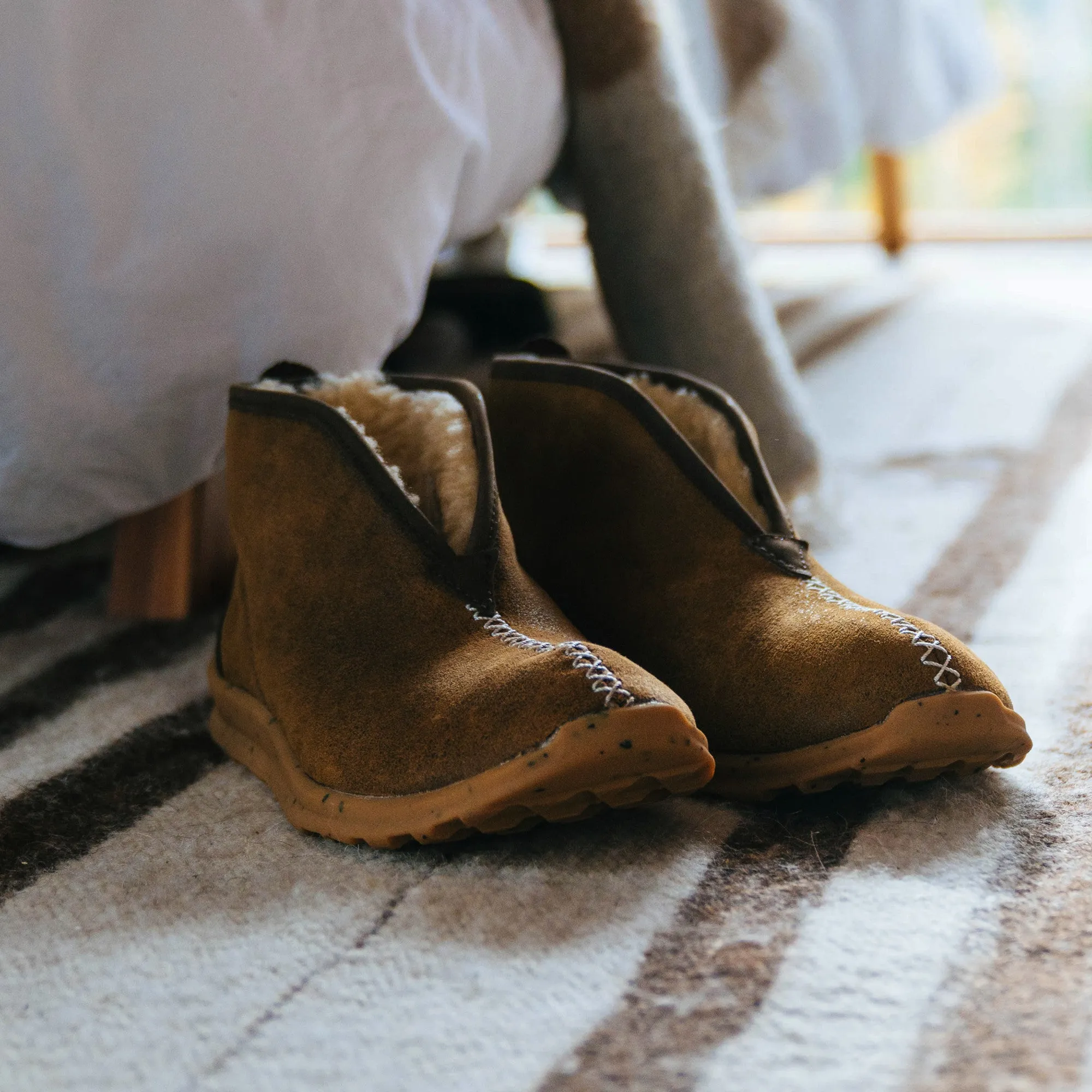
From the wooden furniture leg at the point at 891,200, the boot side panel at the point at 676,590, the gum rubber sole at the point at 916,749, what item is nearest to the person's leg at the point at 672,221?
the boot side panel at the point at 676,590

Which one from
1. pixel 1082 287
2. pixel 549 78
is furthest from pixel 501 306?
pixel 1082 287

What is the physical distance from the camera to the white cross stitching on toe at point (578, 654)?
0.43m

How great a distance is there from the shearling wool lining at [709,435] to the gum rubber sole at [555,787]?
0.55 feet

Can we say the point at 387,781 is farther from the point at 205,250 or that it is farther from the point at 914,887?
the point at 205,250

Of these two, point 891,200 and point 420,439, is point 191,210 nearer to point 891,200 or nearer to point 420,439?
point 420,439

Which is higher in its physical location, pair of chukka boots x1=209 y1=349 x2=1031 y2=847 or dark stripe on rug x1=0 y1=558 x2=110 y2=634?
pair of chukka boots x1=209 y1=349 x2=1031 y2=847

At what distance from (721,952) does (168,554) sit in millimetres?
472

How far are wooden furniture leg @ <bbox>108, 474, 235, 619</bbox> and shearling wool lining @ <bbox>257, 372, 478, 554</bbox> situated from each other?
0.17 metres

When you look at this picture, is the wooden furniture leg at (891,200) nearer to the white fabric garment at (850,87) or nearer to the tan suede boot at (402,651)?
the white fabric garment at (850,87)

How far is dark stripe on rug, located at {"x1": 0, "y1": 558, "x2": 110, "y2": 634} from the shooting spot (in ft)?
2.51

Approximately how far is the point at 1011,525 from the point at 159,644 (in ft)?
1.90

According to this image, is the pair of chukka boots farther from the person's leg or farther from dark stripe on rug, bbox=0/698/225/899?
the person's leg

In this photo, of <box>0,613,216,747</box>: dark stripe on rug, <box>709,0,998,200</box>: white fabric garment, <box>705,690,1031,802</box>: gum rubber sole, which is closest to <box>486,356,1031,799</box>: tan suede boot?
<box>705,690,1031,802</box>: gum rubber sole

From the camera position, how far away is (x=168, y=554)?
748 millimetres
